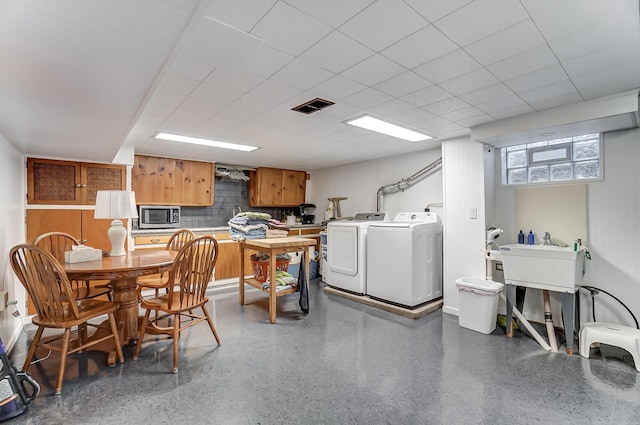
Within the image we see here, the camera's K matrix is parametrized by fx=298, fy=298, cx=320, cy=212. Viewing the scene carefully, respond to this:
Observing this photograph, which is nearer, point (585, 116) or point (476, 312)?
point (585, 116)

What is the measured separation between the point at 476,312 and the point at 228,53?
321 cm

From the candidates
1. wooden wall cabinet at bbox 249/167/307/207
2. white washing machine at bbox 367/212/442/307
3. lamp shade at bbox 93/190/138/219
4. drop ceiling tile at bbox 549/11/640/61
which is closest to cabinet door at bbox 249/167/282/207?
wooden wall cabinet at bbox 249/167/307/207

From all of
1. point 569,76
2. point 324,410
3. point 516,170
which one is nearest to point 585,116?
point 569,76

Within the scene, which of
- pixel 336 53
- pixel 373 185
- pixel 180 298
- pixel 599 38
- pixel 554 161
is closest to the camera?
pixel 599 38

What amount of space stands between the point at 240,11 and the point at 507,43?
1430 mm

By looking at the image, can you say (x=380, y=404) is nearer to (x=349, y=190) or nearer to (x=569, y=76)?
(x=569, y=76)

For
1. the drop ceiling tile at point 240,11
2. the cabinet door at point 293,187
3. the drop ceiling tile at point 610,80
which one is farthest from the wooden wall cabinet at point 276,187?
the drop ceiling tile at point 610,80

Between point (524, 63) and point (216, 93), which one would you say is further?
point (216, 93)

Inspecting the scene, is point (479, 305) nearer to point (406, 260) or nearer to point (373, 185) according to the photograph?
point (406, 260)

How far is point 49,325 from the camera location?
6.78 feet

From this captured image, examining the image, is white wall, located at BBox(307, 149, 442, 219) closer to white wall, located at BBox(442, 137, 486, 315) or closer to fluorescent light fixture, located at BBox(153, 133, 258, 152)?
white wall, located at BBox(442, 137, 486, 315)

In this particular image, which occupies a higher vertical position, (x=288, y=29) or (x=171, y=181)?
(x=288, y=29)

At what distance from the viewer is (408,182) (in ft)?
14.9

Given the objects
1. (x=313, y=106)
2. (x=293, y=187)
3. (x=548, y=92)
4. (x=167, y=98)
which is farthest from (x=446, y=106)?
(x=293, y=187)
